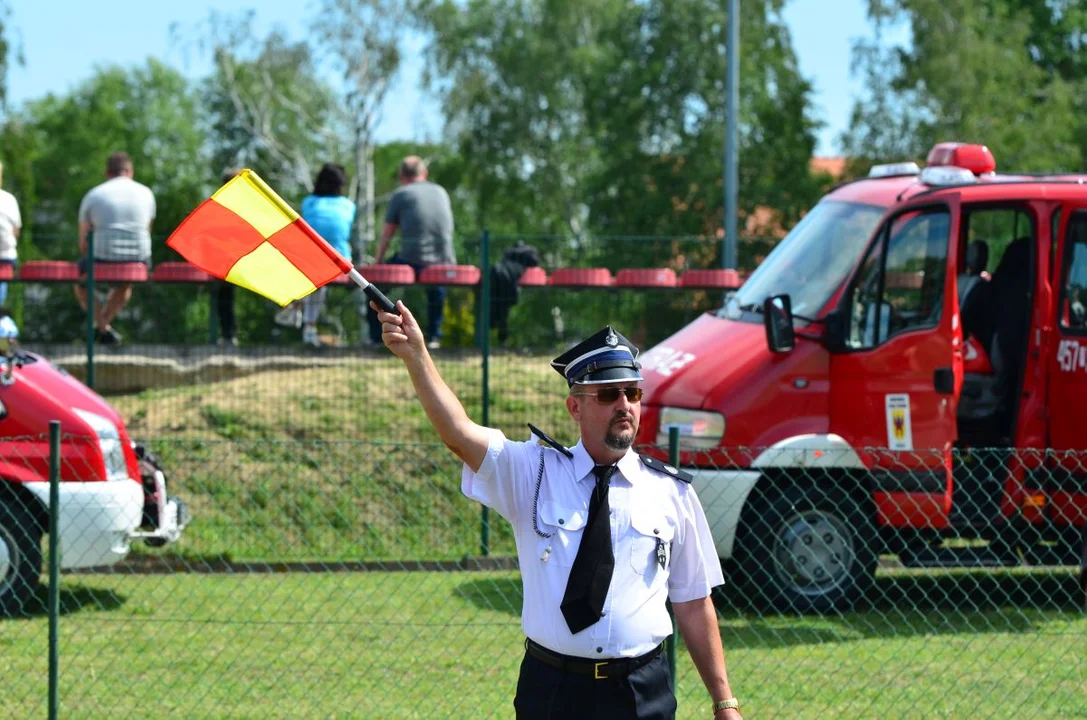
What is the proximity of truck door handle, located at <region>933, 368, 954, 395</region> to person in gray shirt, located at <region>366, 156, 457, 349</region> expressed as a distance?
5.56 m

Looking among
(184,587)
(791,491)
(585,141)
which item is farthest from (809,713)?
(585,141)

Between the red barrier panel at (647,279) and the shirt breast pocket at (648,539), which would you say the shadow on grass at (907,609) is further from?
the shirt breast pocket at (648,539)

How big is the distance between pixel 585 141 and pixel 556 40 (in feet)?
8.87

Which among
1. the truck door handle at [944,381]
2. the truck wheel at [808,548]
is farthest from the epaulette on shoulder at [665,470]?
the truck door handle at [944,381]

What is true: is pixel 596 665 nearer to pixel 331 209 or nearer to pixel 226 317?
pixel 331 209

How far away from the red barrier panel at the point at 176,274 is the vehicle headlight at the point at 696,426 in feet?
17.9

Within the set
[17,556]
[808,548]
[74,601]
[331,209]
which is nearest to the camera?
[17,556]

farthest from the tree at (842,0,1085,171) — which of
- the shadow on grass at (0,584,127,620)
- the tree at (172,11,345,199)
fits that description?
the shadow on grass at (0,584,127,620)

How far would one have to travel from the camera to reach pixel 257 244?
15.3ft

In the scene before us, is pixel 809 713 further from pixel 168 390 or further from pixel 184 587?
pixel 168 390

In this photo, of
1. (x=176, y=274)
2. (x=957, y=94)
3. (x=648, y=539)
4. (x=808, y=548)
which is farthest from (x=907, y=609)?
(x=957, y=94)

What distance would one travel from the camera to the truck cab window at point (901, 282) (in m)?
9.71

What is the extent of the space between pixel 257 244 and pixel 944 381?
5921 mm

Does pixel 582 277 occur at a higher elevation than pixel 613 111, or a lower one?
lower
